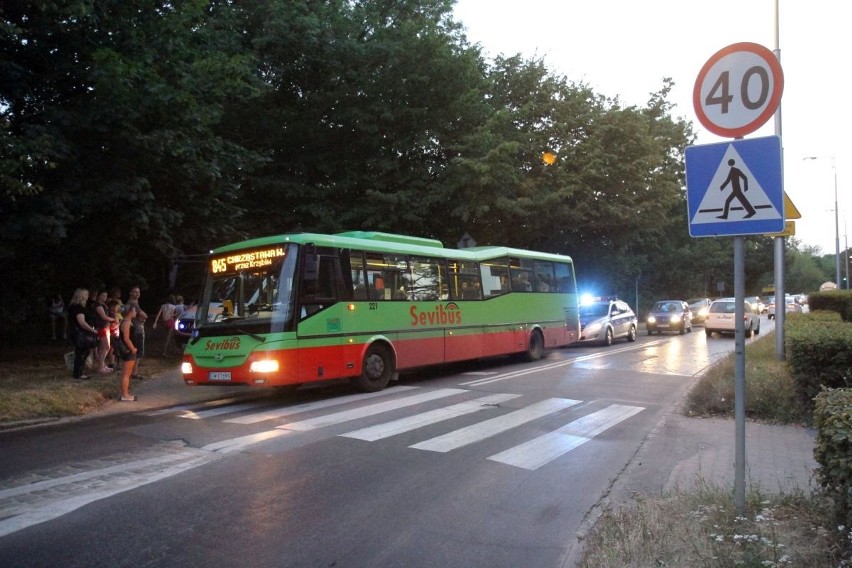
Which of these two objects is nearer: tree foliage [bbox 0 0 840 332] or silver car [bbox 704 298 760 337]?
tree foliage [bbox 0 0 840 332]

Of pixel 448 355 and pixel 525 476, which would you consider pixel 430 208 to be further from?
pixel 525 476

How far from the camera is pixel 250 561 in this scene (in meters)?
4.34

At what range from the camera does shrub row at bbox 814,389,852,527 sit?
3.71 metres

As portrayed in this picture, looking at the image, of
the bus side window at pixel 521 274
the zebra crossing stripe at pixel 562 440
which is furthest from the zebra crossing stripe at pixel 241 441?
the bus side window at pixel 521 274

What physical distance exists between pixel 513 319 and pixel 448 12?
1203cm

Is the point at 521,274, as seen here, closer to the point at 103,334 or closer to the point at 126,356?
the point at 103,334

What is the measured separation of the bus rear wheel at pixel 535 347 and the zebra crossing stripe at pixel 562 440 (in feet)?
24.8

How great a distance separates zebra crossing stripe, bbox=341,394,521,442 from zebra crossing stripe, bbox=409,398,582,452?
59 centimetres

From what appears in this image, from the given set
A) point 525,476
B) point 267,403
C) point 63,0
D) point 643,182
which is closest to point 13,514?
point 525,476

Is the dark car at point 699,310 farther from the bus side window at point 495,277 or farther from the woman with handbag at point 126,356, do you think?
the woman with handbag at point 126,356

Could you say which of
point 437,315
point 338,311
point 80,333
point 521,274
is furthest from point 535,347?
point 80,333

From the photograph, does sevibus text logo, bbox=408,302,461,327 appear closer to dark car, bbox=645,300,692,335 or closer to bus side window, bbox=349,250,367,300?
bus side window, bbox=349,250,367,300

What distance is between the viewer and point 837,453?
384cm

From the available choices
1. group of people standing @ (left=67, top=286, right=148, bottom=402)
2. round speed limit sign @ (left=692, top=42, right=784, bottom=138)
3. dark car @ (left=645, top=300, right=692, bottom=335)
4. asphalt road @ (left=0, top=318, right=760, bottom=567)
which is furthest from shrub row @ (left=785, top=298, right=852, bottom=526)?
dark car @ (left=645, top=300, right=692, bottom=335)
